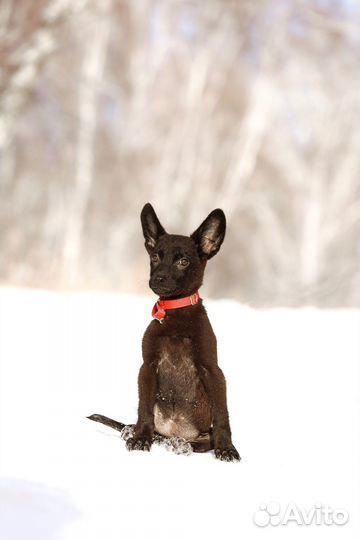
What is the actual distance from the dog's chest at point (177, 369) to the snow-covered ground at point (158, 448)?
0.86ft

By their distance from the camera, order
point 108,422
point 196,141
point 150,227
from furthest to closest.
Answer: point 196,141 < point 108,422 < point 150,227

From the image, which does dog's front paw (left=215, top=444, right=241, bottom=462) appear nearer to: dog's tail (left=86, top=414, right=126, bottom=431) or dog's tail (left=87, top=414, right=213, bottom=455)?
dog's tail (left=87, top=414, right=213, bottom=455)

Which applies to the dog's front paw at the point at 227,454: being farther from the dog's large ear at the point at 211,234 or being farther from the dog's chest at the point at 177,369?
the dog's large ear at the point at 211,234

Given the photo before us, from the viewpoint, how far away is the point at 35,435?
11.7 feet

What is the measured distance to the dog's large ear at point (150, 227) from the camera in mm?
3143

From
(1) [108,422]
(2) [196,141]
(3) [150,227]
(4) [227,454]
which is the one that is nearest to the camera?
(4) [227,454]

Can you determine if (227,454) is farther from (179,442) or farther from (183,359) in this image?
(183,359)

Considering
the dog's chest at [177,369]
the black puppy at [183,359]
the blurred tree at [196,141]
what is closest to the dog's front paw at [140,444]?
the black puppy at [183,359]

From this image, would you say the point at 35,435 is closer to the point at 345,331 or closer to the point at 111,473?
the point at 111,473

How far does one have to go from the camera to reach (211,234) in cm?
312

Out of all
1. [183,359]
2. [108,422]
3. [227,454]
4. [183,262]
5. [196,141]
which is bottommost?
[227,454]

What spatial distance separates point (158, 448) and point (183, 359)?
16.0 inches

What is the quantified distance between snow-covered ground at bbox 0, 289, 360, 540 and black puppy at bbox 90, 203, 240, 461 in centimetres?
12

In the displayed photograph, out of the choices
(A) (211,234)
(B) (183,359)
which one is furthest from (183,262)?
(B) (183,359)
